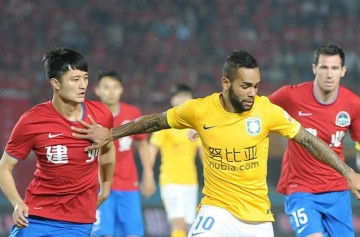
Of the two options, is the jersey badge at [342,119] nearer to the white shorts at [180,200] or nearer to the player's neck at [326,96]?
the player's neck at [326,96]

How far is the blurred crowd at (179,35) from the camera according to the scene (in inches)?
665

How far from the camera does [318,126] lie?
806 centimetres

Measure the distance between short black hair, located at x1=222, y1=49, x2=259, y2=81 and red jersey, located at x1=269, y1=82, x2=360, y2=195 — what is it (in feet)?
5.24

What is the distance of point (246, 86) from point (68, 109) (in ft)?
4.35

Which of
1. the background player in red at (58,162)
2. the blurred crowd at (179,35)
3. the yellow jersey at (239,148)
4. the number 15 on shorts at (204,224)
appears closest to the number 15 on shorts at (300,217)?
the yellow jersey at (239,148)

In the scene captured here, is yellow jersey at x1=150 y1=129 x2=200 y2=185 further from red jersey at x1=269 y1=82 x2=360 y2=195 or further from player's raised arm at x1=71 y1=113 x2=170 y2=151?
player's raised arm at x1=71 y1=113 x2=170 y2=151

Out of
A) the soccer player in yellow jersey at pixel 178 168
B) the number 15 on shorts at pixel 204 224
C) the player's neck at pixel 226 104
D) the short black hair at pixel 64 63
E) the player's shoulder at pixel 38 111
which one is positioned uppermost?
the short black hair at pixel 64 63

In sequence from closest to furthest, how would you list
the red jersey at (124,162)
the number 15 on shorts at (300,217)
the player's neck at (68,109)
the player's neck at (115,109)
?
1. the player's neck at (68,109)
2. the number 15 on shorts at (300,217)
3. the red jersey at (124,162)
4. the player's neck at (115,109)

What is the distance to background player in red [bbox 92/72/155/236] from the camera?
10203 millimetres

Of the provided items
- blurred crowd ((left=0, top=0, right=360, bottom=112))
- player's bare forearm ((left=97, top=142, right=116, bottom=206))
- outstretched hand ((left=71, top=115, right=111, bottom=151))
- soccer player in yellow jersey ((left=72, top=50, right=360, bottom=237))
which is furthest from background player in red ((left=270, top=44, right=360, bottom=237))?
blurred crowd ((left=0, top=0, right=360, bottom=112))

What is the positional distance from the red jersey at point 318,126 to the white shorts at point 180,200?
3991 mm

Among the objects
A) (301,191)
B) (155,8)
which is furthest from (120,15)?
(301,191)

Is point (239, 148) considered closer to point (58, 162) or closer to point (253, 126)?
point (253, 126)

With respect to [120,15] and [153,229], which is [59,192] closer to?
[153,229]
